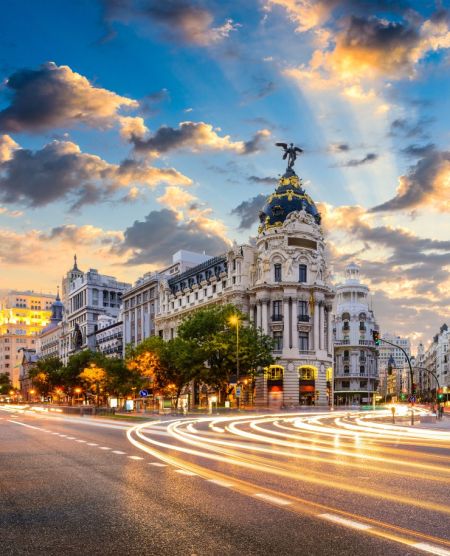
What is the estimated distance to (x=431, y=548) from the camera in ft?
25.3

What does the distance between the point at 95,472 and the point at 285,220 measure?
85774mm

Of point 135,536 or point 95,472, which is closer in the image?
point 135,536

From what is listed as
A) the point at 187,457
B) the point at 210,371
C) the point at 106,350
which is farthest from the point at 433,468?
the point at 106,350

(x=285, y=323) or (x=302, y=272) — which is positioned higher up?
(x=302, y=272)

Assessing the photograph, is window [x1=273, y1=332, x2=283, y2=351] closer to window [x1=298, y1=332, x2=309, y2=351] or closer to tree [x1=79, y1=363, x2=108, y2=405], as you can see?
window [x1=298, y1=332, x2=309, y2=351]

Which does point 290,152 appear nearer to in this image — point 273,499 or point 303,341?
point 303,341

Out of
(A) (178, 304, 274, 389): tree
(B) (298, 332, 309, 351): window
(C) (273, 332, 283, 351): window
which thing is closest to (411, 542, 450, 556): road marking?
(A) (178, 304, 274, 389): tree

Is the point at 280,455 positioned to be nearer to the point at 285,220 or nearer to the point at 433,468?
the point at 433,468

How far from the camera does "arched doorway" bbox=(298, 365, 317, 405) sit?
9550 cm

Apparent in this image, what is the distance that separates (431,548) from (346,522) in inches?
66.2

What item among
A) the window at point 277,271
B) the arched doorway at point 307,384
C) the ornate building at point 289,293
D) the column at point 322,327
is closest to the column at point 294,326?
the ornate building at point 289,293

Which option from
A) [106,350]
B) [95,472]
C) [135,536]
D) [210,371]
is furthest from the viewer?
[106,350]

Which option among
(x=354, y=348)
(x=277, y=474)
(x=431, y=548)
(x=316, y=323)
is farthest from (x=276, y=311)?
(x=431, y=548)

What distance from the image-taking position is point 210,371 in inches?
3177
